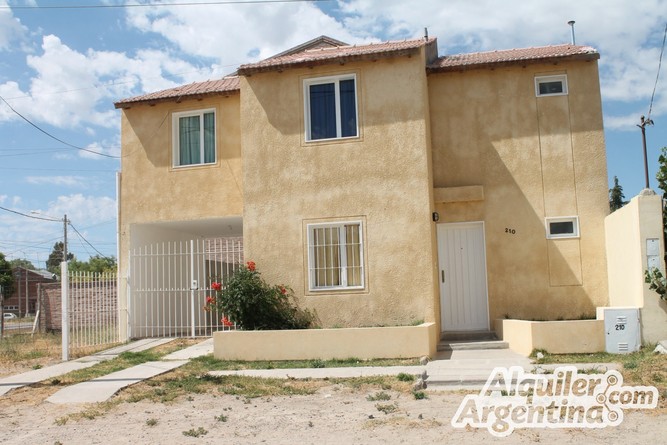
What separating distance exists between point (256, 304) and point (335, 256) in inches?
72.5

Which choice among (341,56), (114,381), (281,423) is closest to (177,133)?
(341,56)

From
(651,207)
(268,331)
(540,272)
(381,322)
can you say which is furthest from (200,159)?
(651,207)

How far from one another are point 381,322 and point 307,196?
2912mm

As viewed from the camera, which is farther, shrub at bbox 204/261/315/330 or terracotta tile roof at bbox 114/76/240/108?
terracotta tile roof at bbox 114/76/240/108

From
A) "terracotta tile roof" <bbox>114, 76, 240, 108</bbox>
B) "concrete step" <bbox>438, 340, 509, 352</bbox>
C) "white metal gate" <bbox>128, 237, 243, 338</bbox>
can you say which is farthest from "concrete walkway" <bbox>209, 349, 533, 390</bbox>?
"terracotta tile roof" <bbox>114, 76, 240, 108</bbox>

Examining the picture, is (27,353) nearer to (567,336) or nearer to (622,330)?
(567,336)

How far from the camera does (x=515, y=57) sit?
14.2m

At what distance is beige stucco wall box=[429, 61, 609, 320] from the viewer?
44.2ft

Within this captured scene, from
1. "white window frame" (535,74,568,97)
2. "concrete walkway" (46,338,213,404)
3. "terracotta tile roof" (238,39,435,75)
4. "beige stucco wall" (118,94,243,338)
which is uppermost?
"terracotta tile roof" (238,39,435,75)

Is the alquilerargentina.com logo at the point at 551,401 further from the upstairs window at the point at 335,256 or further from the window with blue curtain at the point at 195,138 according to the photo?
the window with blue curtain at the point at 195,138

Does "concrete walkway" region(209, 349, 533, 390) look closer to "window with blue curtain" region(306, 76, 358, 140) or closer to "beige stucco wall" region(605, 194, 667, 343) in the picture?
"beige stucco wall" region(605, 194, 667, 343)

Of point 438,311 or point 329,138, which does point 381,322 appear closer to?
point 438,311

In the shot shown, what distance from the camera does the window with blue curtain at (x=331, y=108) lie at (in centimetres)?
1316

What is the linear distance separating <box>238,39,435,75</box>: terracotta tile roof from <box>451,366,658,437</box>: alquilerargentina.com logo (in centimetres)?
652
